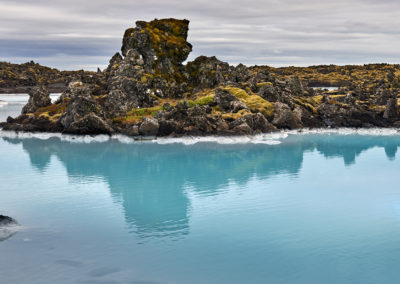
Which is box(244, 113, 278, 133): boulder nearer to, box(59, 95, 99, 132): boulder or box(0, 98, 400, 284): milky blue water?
box(0, 98, 400, 284): milky blue water

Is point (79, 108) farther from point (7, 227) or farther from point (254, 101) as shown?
point (7, 227)

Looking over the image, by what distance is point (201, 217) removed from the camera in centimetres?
3609

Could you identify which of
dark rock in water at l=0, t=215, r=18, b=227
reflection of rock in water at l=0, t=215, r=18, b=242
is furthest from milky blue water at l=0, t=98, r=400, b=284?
dark rock in water at l=0, t=215, r=18, b=227

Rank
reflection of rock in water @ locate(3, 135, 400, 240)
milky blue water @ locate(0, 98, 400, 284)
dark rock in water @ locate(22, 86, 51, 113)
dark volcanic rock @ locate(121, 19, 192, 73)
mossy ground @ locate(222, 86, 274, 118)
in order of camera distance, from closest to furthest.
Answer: milky blue water @ locate(0, 98, 400, 284) < reflection of rock in water @ locate(3, 135, 400, 240) < mossy ground @ locate(222, 86, 274, 118) < dark rock in water @ locate(22, 86, 51, 113) < dark volcanic rock @ locate(121, 19, 192, 73)

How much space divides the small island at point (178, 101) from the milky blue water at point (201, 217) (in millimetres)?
15385

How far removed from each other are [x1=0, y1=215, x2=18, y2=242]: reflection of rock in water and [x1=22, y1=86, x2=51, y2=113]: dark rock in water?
7134 centimetres

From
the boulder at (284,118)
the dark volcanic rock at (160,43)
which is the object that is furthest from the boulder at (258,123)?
the dark volcanic rock at (160,43)

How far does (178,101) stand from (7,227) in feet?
198

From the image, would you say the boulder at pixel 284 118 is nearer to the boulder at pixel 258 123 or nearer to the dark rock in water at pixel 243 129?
the boulder at pixel 258 123

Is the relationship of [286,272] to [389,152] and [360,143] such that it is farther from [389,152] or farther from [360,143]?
[360,143]

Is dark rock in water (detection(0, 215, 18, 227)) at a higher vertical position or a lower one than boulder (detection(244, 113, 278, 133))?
lower

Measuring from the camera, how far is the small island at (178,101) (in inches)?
3312

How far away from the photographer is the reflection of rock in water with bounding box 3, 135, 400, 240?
128ft

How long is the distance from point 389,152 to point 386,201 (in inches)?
1328
